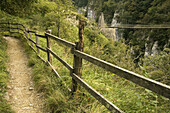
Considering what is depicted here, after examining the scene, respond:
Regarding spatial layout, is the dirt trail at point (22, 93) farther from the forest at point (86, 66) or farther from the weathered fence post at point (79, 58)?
the weathered fence post at point (79, 58)

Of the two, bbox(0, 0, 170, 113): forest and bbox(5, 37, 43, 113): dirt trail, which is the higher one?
bbox(0, 0, 170, 113): forest

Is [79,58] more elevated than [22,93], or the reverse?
[79,58]

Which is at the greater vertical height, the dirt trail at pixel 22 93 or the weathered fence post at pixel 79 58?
the weathered fence post at pixel 79 58

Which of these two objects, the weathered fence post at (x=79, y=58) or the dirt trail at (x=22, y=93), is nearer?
the weathered fence post at (x=79, y=58)

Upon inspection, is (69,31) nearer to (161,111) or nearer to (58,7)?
(58,7)

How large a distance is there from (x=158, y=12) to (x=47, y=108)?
47.1 m

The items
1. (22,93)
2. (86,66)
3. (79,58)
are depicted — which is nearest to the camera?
(79,58)

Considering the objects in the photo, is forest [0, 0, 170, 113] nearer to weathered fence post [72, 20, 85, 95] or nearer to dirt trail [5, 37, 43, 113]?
dirt trail [5, 37, 43, 113]

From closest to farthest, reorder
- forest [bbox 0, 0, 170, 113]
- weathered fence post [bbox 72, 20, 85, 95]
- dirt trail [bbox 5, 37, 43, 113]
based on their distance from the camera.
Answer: forest [bbox 0, 0, 170, 113] → weathered fence post [bbox 72, 20, 85, 95] → dirt trail [bbox 5, 37, 43, 113]

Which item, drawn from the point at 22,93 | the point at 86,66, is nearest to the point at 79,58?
the point at 86,66

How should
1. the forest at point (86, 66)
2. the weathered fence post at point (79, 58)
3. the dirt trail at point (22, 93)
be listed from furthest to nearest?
1. the dirt trail at point (22, 93)
2. the weathered fence post at point (79, 58)
3. the forest at point (86, 66)

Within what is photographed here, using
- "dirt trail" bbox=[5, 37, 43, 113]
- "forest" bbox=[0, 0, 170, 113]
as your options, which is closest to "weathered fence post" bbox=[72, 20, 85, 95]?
"forest" bbox=[0, 0, 170, 113]

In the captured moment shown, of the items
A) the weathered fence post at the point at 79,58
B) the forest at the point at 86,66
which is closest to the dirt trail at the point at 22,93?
the forest at the point at 86,66

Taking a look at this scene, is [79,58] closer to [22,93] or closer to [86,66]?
[86,66]
